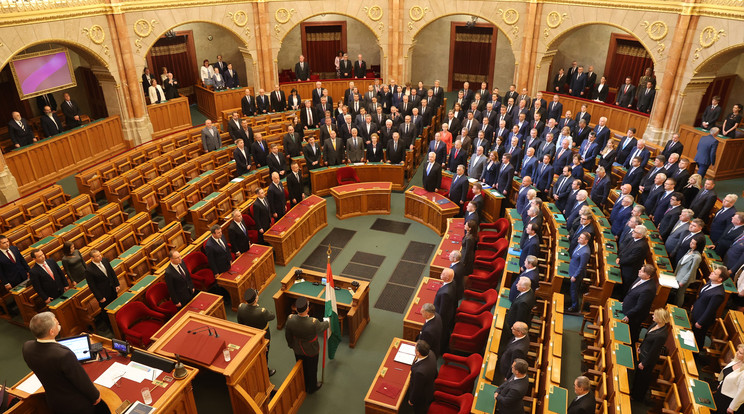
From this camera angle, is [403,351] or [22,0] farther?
[22,0]

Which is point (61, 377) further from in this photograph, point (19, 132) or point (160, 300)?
point (19, 132)

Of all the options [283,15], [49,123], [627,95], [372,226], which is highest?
[283,15]

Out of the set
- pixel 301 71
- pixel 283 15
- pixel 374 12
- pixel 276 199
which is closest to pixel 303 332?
pixel 276 199

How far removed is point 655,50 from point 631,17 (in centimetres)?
118

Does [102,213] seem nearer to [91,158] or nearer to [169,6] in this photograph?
[91,158]

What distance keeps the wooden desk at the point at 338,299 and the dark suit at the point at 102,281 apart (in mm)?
2516

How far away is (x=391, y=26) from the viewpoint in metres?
17.4

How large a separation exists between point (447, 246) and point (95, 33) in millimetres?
10935

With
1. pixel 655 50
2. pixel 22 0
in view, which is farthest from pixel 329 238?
pixel 655 50

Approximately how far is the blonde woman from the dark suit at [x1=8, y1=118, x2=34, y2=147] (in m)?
14.3

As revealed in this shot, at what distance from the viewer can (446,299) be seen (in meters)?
6.89

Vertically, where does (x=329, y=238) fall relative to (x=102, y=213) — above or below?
below

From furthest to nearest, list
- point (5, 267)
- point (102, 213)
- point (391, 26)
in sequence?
point (391, 26), point (102, 213), point (5, 267)

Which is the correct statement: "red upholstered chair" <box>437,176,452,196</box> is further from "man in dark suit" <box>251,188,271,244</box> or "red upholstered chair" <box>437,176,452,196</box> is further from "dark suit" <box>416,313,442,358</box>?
"dark suit" <box>416,313,442,358</box>
